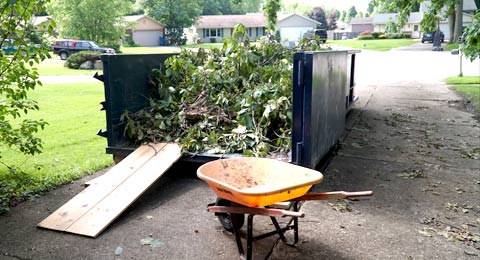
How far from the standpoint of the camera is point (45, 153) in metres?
6.57

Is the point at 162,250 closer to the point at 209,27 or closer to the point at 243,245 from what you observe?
the point at 243,245

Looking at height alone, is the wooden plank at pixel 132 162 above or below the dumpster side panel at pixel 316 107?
below

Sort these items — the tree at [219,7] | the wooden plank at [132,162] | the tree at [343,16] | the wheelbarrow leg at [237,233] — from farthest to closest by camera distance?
the tree at [343,16] → the tree at [219,7] → the wooden plank at [132,162] → the wheelbarrow leg at [237,233]

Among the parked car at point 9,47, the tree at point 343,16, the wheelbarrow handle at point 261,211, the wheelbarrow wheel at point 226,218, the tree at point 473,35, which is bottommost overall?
the wheelbarrow wheel at point 226,218

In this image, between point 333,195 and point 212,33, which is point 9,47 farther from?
point 212,33

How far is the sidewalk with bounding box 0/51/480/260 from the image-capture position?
3352mm

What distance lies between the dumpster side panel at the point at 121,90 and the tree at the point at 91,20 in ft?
111

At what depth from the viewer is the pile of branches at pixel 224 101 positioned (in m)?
5.04

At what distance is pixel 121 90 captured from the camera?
526 centimetres

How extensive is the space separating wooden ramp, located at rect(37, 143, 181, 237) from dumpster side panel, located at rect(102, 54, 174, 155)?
374 mm

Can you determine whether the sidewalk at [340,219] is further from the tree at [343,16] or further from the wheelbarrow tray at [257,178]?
the tree at [343,16]

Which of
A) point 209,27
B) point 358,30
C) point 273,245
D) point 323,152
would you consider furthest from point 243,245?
point 358,30

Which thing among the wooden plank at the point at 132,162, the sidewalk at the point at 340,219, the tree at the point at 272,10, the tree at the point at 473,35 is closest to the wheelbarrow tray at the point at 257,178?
the sidewalk at the point at 340,219

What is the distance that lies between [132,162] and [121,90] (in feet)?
3.21
